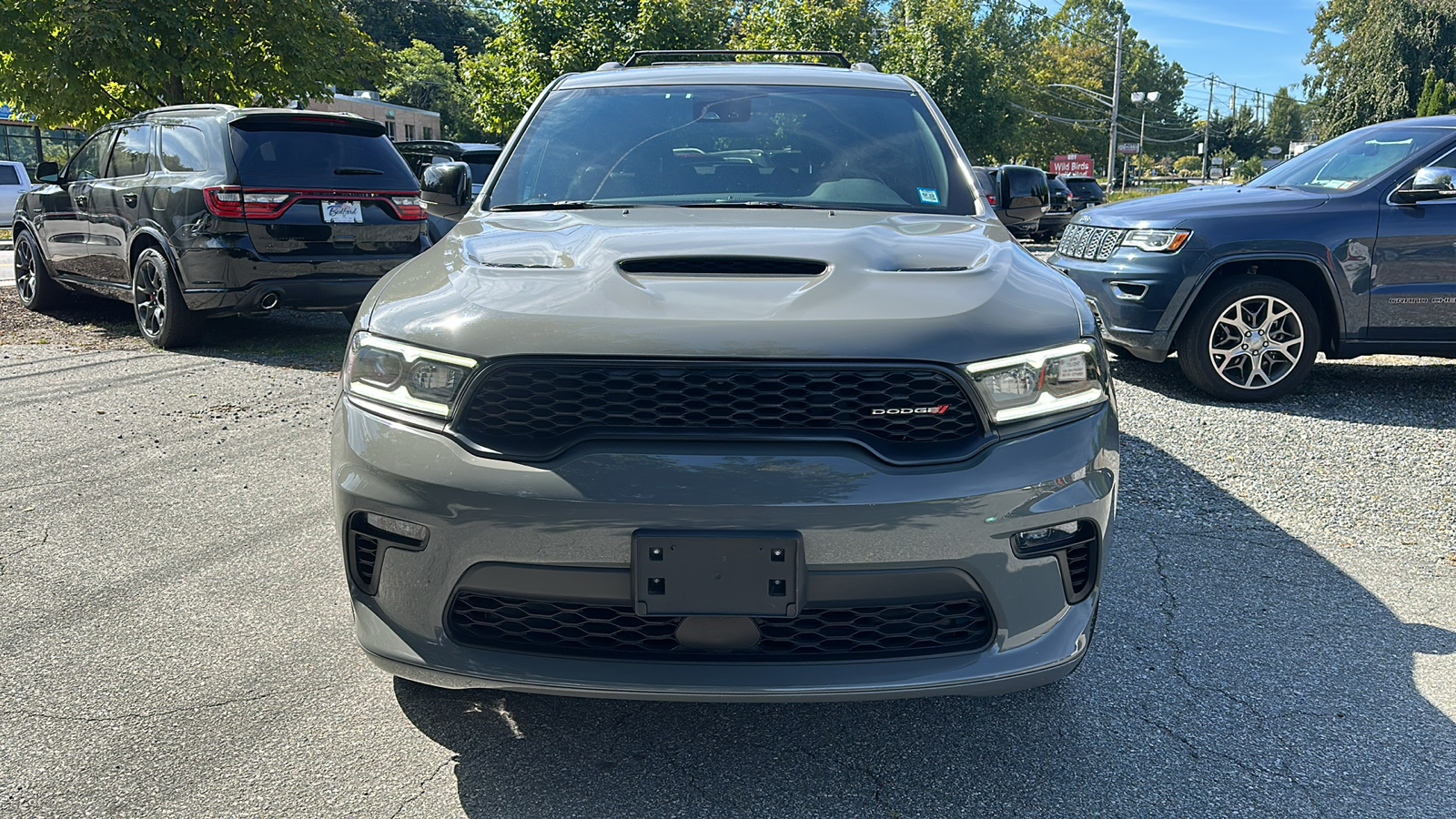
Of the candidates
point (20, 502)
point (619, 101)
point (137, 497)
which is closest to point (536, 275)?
point (619, 101)

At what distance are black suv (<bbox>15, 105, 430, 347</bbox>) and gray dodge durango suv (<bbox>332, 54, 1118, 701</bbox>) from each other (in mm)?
5857

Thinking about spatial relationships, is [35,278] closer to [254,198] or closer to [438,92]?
[254,198]

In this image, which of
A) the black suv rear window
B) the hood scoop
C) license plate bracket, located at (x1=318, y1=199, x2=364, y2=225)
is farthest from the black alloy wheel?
the hood scoop

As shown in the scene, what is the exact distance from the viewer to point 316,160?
796cm

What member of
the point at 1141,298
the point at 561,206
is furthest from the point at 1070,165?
the point at 561,206

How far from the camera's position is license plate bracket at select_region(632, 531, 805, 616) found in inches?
82.5

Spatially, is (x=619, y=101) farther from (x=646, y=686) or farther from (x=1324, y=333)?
(x=1324, y=333)

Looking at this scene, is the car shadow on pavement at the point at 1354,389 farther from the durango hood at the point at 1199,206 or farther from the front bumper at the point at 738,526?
the front bumper at the point at 738,526

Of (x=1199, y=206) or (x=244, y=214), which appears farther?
(x=244, y=214)

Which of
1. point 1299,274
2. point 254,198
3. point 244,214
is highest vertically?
point 254,198

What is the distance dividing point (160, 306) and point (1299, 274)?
801 cm

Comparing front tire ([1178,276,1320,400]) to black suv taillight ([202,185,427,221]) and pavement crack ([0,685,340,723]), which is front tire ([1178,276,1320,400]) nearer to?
black suv taillight ([202,185,427,221])

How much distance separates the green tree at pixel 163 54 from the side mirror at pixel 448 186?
1049 centimetres

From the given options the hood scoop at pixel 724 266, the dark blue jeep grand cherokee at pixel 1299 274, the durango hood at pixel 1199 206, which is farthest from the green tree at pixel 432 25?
the hood scoop at pixel 724 266
